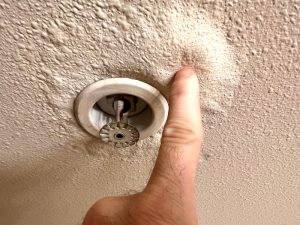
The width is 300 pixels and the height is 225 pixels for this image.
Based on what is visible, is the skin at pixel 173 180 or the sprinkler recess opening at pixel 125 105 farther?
the sprinkler recess opening at pixel 125 105

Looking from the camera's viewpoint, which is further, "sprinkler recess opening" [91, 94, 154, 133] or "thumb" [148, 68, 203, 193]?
"sprinkler recess opening" [91, 94, 154, 133]

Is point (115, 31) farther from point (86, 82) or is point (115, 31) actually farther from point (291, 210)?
point (291, 210)

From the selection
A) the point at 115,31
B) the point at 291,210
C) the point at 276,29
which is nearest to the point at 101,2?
the point at 115,31

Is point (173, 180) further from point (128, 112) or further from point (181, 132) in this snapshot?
point (128, 112)

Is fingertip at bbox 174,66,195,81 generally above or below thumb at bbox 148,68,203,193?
above

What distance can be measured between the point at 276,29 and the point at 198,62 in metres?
0.08

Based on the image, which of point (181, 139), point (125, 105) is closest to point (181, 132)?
point (181, 139)

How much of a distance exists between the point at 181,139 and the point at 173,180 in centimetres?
5

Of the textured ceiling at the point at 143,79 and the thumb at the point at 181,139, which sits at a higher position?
the textured ceiling at the point at 143,79

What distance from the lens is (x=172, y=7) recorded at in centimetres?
36

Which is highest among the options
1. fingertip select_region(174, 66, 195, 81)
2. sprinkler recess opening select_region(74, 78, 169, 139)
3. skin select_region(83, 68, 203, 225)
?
fingertip select_region(174, 66, 195, 81)

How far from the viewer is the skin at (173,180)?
331 mm

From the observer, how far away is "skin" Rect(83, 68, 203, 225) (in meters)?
0.33

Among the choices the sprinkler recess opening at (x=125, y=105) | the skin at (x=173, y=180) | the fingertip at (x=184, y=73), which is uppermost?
Result: the fingertip at (x=184, y=73)
